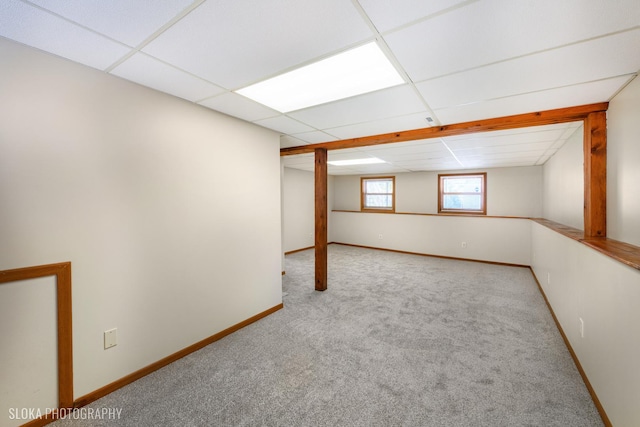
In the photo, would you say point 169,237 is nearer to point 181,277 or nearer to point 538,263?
point 181,277

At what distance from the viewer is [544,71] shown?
5.59ft

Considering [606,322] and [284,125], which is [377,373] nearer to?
[606,322]

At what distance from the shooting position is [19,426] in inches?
60.1

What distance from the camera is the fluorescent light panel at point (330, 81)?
1618 mm

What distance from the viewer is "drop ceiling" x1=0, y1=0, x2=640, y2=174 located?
1178mm

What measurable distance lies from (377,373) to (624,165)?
241cm

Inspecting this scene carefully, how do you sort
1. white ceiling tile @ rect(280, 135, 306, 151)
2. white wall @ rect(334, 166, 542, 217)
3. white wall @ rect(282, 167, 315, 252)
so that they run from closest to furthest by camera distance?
1. white ceiling tile @ rect(280, 135, 306, 151)
2. white wall @ rect(334, 166, 542, 217)
3. white wall @ rect(282, 167, 315, 252)

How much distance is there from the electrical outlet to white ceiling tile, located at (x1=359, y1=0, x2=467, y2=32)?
2.55 metres

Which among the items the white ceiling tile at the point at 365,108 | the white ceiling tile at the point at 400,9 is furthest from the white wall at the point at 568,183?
the white ceiling tile at the point at 400,9

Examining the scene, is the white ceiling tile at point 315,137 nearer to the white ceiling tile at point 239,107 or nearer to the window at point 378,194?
the white ceiling tile at point 239,107

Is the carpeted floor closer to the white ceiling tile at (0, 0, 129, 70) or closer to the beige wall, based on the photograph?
the beige wall

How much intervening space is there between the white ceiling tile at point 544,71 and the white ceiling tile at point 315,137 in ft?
4.71

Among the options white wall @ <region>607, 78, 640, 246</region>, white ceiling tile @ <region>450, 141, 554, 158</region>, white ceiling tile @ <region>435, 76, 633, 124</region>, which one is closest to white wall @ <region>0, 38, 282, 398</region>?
white ceiling tile @ <region>435, 76, 633, 124</region>

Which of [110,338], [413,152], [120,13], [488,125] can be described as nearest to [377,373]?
[110,338]
